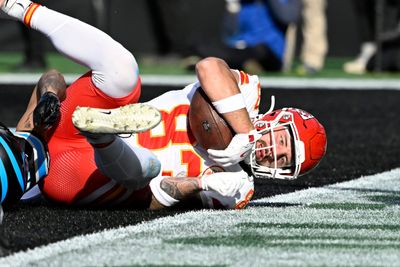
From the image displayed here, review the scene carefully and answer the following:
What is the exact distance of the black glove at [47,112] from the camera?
4968mm

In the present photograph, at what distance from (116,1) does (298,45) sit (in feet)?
10.9

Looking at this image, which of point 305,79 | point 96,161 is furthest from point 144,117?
point 305,79

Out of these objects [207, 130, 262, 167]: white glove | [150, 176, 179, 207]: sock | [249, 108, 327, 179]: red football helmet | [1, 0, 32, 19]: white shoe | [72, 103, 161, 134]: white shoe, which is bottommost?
[150, 176, 179, 207]: sock

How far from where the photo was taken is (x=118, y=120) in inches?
179

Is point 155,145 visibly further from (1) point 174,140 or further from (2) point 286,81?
(2) point 286,81

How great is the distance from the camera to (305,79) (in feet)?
49.6

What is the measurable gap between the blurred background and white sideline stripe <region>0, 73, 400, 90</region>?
0.81 m

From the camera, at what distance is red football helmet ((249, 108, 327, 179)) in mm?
5039

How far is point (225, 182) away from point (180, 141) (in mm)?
409

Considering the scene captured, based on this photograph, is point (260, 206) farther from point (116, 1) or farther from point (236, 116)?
point (116, 1)

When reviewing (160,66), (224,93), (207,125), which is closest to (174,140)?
(207,125)

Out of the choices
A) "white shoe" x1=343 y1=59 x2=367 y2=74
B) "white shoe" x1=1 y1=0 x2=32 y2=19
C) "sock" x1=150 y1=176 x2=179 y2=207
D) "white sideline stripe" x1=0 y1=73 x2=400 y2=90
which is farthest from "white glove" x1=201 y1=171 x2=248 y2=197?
"white shoe" x1=343 y1=59 x2=367 y2=74

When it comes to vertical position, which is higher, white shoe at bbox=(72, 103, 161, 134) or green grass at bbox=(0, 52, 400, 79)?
white shoe at bbox=(72, 103, 161, 134)

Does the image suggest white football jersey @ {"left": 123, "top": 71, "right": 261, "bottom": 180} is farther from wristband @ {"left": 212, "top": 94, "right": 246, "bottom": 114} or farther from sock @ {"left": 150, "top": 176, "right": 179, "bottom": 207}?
wristband @ {"left": 212, "top": 94, "right": 246, "bottom": 114}
